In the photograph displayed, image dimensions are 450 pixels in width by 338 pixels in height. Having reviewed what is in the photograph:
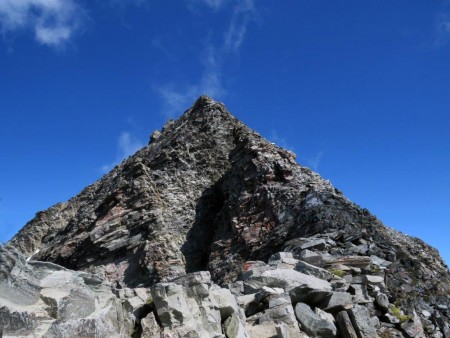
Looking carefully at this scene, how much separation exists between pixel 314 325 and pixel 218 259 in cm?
1498

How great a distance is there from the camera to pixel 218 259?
26797mm

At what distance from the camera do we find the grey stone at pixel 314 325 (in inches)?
474

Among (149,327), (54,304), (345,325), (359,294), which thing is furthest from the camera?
(359,294)

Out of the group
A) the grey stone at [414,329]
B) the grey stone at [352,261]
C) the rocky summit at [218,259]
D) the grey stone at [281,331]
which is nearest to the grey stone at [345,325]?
the rocky summit at [218,259]

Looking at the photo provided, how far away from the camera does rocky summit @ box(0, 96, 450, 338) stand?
31.8 feet

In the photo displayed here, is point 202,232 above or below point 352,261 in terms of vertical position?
above

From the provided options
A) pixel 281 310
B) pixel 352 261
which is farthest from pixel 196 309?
pixel 352 261

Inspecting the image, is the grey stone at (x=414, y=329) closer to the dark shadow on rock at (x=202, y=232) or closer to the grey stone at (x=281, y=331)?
the grey stone at (x=281, y=331)

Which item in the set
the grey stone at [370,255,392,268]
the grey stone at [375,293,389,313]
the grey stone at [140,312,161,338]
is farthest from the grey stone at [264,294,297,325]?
the grey stone at [370,255,392,268]

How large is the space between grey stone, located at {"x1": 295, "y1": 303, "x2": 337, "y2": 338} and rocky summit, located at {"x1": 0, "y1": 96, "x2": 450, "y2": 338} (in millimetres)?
34

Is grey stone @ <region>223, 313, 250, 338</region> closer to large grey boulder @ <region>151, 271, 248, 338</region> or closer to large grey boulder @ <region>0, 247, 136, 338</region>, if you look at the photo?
large grey boulder @ <region>151, 271, 248, 338</region>

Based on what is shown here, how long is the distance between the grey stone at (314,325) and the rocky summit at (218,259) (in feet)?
0.11

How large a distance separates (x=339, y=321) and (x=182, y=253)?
17552 mm

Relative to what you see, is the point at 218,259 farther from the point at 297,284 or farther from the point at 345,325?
the point at 345,325
